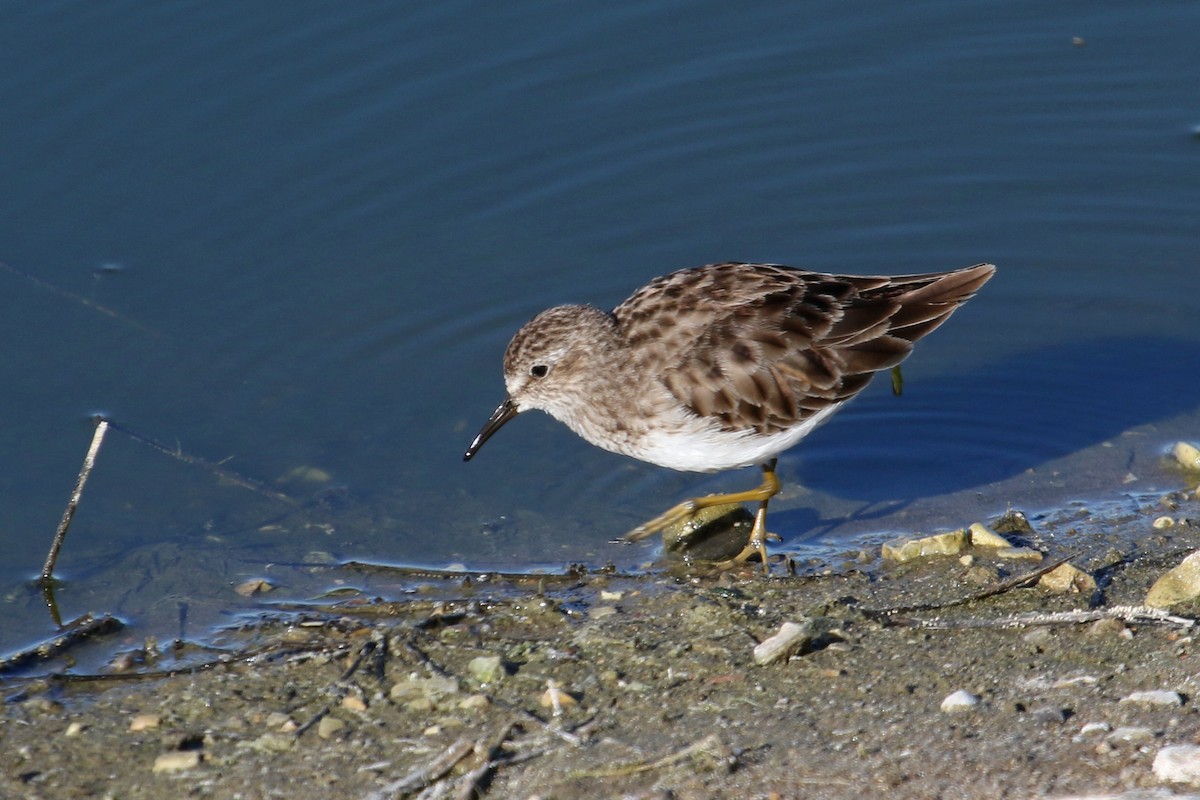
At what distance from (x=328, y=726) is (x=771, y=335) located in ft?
10.5

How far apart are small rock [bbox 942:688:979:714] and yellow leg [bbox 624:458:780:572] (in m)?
2.21

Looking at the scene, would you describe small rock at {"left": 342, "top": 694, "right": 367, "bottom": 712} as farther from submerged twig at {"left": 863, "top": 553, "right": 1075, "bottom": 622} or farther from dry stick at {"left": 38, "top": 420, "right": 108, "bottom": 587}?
submerged twig at {"left": 863, "top": 553, "right": 1075, "bottom": 622}

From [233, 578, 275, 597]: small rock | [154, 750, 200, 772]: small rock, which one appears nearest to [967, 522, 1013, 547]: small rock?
[233, 578, 275, 597]: small rock

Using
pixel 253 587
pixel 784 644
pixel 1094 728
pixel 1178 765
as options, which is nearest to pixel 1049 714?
pixel 1094 728

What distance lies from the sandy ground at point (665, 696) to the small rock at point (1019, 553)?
0.04 m

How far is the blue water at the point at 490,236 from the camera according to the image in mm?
8242

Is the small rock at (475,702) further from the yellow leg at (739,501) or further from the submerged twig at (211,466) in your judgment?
the submerged twig at (211,466)

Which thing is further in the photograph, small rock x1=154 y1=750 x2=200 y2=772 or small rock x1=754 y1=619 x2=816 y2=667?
small rock x1=754 y1=619 x2=816 y2=667

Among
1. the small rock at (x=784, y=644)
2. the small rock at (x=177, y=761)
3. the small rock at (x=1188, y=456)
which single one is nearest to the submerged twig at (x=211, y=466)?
the small rock at (x=177, y=761)

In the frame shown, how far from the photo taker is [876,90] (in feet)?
37.8

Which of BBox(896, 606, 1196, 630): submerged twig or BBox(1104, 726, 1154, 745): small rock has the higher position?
BBox(1104, 726, 1154, 745): small rock

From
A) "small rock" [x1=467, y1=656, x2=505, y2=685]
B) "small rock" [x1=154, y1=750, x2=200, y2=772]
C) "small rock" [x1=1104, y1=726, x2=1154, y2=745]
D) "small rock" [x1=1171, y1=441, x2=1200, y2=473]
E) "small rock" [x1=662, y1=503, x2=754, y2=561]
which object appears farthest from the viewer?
"small rock" [x1=1171, y1=441, x2=1200, y2=473]

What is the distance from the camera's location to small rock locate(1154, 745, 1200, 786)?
14.9 ft

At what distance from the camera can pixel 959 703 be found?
538cm
